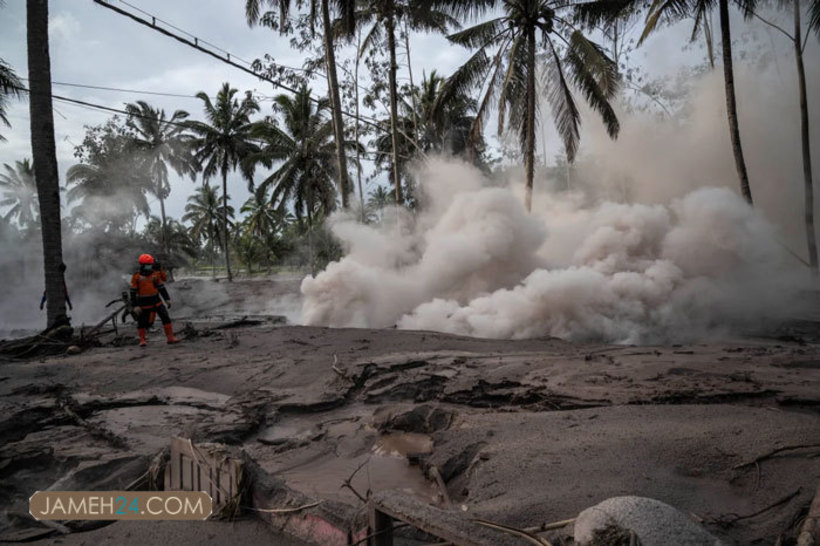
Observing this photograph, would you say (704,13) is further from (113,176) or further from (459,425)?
(113,176)

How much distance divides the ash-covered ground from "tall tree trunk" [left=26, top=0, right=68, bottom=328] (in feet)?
10.5

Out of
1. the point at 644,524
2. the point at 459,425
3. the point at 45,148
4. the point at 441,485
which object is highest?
the point at 45,148

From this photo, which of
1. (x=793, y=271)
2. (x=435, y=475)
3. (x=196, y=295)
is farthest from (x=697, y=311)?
(x=196, y=295)

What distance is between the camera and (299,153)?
88.8 ft

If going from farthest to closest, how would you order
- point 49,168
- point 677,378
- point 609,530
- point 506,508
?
1. point 49,168
2. point 677,378
3. point 506,508
4. point 609,530

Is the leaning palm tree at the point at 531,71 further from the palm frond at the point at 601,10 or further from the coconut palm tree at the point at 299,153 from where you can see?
the coconut palm tree at the point at 299,153

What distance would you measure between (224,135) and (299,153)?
851 cm

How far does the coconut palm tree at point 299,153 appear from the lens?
1066 inches

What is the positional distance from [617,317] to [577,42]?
28.1 ft

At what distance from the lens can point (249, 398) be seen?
621 cm

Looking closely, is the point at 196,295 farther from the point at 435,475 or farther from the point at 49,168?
the point at 435,475

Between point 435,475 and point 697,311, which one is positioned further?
point 697,311

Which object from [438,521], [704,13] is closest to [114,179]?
[704,13]

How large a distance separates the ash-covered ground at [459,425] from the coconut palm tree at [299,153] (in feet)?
65.8
